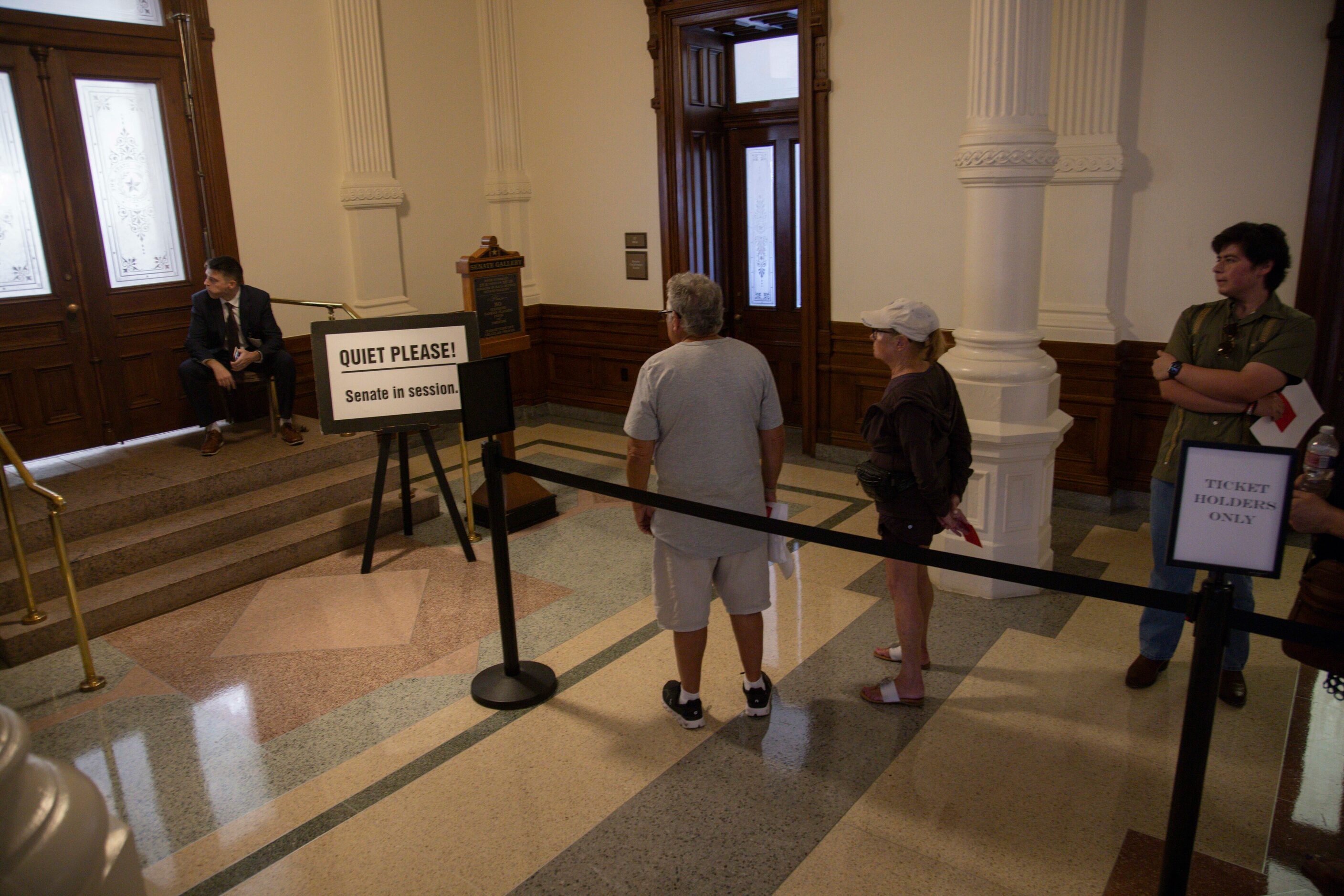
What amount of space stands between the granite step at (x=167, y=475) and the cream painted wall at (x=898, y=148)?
359 centimetres

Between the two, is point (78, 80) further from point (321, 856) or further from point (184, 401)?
point (321, 856)

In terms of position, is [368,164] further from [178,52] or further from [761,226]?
[761,226]

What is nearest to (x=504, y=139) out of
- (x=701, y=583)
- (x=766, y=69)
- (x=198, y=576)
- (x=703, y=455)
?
(x=766, y=69)

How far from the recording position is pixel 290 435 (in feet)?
19.3

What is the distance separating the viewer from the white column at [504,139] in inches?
311

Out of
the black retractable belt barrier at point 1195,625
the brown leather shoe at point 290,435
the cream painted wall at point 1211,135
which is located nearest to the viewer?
the black retractable belt barrier at point 1195,625

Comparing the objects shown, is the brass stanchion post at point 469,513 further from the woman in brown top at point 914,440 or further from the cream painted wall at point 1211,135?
the cream painted wall at point 1211,135

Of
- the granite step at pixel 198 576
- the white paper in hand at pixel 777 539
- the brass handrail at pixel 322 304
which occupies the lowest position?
the granite step at pixel 198 576

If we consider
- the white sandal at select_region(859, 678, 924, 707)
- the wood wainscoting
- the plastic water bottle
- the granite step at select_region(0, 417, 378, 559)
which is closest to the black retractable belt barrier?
the plastic water bottle

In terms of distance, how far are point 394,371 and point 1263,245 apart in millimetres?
3895

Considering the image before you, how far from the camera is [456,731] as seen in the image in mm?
3453

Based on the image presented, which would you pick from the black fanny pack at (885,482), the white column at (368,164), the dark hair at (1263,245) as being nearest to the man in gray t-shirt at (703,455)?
the black fanny pack at (885,482)

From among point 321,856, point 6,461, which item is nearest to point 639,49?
point 6,461

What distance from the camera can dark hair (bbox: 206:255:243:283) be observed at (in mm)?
5641
